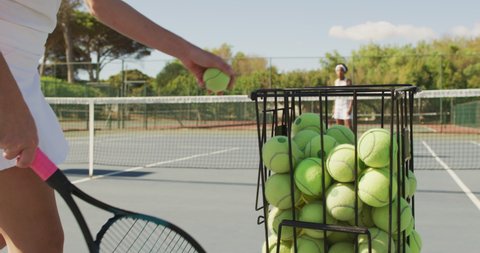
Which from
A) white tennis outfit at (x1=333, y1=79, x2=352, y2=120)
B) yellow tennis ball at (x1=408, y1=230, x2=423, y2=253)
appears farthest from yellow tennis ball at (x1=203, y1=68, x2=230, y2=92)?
white tennis outfit at (x1=333, y1=79, x2=352, y2=120)

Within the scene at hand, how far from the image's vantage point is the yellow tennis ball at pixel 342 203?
4.89ft

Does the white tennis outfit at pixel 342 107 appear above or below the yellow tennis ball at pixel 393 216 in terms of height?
above

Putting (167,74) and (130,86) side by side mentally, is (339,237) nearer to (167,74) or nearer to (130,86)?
(130,86)

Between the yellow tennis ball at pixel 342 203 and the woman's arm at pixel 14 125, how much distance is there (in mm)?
790

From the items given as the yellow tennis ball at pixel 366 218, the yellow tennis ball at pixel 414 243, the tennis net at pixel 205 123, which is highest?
the yellow tennis ball at pixel 366 218

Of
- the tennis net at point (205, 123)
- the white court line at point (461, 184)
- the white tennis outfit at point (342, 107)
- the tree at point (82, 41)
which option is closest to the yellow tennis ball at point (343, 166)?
the white court line at point (461, 184)

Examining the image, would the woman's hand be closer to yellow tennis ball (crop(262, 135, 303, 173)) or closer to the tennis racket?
yellow tennis ball (crop(262, 135, 303, 173))

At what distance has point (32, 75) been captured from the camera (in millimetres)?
1443

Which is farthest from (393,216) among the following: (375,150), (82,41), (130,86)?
(82,41)

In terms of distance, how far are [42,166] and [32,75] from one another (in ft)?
1.05

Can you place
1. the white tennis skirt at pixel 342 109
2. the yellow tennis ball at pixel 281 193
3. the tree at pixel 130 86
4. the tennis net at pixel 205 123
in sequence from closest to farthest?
1. the yellow tennis ball at pixel 281 193
2. the white tennis skirt at pixel 342 109
3. the tennis net at pixel 205 123
4. the tree at pixel 130 86

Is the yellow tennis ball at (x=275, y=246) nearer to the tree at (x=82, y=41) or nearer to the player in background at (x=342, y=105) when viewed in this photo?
the player in background at (x=342, y=105)

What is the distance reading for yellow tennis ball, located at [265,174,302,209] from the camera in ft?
5.17

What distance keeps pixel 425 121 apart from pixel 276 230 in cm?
1586
